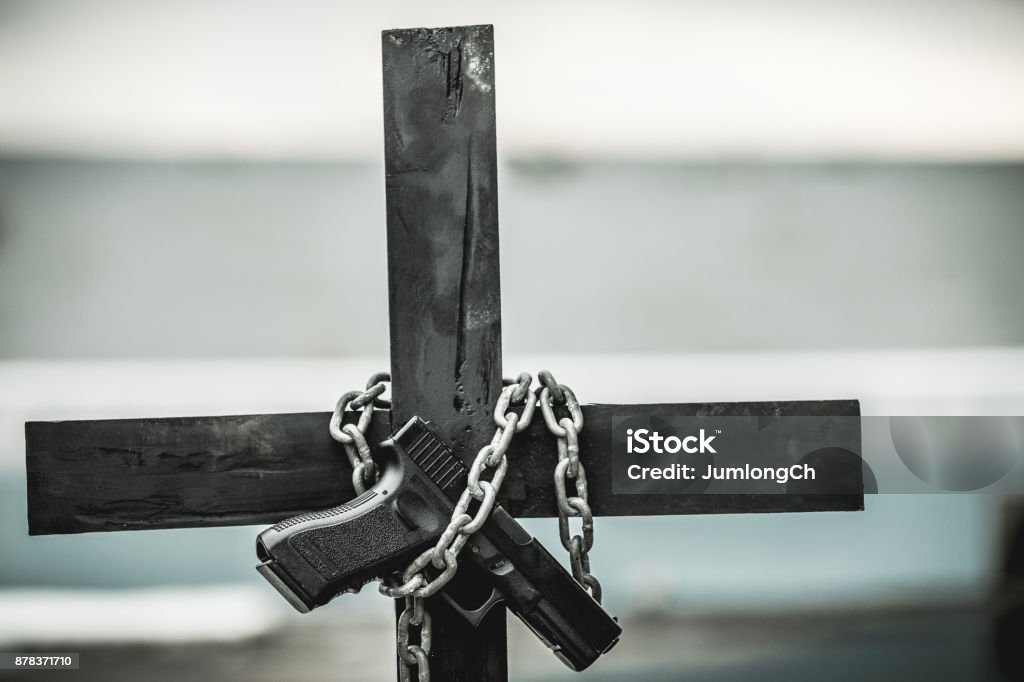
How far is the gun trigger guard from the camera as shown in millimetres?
758

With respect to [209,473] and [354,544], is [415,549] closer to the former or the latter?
[354,544]

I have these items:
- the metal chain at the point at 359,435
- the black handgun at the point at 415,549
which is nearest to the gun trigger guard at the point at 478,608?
the black handgun at the point at 415,549

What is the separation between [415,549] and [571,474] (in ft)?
0.54

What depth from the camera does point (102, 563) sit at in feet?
6.13

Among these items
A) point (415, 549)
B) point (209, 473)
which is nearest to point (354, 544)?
point (415, 549)

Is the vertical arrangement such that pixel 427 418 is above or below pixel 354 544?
above

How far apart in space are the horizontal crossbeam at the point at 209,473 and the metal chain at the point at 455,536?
8cm

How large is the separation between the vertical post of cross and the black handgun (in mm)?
36

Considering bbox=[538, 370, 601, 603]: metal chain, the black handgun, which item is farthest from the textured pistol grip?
bbox=[538, 370, 601, 603]: metal chain

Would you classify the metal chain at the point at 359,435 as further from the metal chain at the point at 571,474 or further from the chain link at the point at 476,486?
the metal chain at the point at 571,474

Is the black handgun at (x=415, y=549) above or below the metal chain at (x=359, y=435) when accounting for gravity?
below

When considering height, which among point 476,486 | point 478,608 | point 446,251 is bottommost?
point 478,608

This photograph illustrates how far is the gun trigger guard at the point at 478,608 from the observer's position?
76cm

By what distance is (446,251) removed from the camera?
30.6 inches
